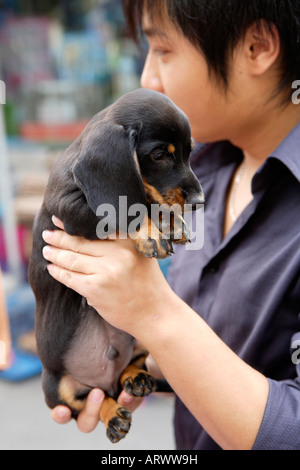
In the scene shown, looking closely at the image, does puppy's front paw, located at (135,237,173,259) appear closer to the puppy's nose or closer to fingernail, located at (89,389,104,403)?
the puppy's nose

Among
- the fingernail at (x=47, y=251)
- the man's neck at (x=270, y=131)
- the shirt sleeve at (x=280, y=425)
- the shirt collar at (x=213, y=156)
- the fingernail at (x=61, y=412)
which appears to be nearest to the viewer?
the shirt sleeve at (x=280, y=425)

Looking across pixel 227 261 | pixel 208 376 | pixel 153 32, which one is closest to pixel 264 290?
pixel 227 261

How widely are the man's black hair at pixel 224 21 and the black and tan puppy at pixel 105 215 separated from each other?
0.27 m

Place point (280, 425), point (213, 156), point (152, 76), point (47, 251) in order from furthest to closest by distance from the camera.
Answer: point (213, 156) → point (152, 76) → point (47, 251) → point (280, 425)

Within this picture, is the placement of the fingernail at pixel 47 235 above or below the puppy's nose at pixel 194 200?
below

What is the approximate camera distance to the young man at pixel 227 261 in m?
1.08

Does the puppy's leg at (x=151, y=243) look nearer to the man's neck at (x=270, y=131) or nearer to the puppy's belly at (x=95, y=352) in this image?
the puppy's belly at (x=95, y=352)

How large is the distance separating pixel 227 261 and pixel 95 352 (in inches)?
16.8

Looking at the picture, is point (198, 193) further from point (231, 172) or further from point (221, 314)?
point (231, 172)

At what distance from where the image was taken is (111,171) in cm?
108

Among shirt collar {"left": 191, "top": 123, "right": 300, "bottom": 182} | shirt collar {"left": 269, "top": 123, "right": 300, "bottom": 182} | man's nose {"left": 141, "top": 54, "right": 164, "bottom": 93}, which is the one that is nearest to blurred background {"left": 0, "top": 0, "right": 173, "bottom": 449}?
shirt collar {"left": 191, "top": 123, "right": 300, "bottom": 182}

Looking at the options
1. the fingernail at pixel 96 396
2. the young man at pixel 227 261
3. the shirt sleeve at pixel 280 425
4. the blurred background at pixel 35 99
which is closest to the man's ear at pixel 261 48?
the young man at pixel 227 261

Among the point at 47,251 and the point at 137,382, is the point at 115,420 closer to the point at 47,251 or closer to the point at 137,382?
the point at 137,382
